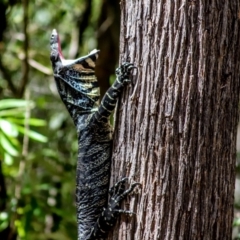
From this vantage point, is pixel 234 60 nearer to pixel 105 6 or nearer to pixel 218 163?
pixel 218 163

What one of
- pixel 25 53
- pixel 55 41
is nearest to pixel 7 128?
pixel 25 53

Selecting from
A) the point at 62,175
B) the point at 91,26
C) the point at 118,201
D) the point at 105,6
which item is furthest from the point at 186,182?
the point at 91,26

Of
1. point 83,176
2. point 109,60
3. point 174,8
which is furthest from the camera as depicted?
point 109,60

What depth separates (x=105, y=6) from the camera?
5.65 m

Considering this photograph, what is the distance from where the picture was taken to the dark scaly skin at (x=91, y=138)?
255 cm

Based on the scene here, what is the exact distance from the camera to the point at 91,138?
9.30ft

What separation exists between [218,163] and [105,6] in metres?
3.60

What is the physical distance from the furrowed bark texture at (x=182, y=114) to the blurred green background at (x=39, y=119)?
1796 millimetres

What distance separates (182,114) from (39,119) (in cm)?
338

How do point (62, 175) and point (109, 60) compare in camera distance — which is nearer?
point (62, 175)

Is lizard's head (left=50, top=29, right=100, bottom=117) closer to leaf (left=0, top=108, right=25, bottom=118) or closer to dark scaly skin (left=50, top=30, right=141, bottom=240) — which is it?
dark scaly skin (left=50, top=30, right=141, bottom=240)

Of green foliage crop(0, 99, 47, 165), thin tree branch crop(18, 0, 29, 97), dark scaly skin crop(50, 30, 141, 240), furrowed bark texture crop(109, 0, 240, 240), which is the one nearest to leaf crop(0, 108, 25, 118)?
green foliage crop(0, 99, 47, 165)

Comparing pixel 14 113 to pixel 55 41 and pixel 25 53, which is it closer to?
pixel 25 53

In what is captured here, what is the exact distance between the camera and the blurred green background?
4402 mm
